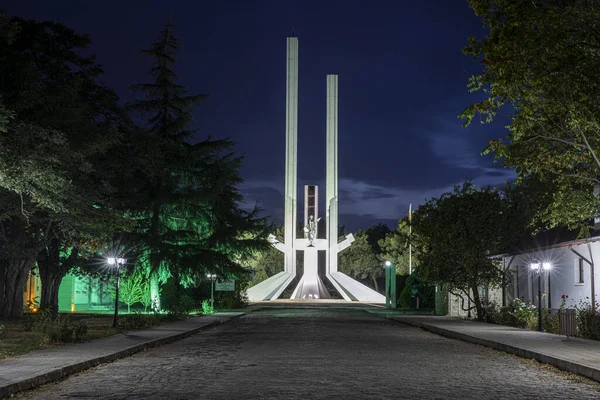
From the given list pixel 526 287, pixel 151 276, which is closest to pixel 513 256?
pixel 526 287

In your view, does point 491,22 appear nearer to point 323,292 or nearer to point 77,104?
point 77,104

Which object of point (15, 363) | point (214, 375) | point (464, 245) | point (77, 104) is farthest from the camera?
point (464, 245)

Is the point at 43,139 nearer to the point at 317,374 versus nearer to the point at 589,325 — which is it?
the point at 317,374

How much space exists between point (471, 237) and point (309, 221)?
40.4 m

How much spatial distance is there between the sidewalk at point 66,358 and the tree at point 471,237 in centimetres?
1420

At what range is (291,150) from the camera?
70938 millimetres

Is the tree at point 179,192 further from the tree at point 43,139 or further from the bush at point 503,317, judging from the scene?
the bush at point 503,317

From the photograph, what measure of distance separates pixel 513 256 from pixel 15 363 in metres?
24.7

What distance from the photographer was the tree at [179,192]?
3850 centimetres

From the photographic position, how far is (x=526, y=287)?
32844 millimetres

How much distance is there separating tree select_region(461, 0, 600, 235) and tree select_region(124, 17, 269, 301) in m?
22.8

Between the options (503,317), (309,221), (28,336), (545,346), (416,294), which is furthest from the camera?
(309,221)

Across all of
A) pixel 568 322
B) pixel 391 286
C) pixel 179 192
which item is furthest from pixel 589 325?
pixel 391 286

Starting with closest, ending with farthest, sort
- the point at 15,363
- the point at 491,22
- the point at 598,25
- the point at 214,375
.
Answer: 1. the point at 214,375
2. the point at 15,363
3. the point at 598,25
4. the point at 491,22
